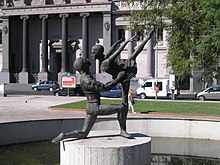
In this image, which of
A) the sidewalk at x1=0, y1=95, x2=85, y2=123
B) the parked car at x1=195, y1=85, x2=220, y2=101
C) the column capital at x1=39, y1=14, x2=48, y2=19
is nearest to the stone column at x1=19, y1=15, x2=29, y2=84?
the column capital at x1=39, y1=14, x2=48, y2=19

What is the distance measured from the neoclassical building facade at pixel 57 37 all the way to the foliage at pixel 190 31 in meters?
40.7

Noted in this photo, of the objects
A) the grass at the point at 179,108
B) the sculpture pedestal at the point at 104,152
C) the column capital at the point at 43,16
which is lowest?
the grass at the point at 179,108

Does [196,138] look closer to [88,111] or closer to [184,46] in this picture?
[184,46]

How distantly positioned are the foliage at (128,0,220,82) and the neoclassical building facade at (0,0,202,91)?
133 ft

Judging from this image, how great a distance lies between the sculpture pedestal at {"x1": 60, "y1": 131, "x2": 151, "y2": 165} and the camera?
29.0ft

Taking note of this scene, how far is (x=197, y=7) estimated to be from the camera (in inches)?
696

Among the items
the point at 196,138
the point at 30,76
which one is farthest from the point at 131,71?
the point at 30,76

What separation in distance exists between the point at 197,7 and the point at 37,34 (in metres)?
57.0

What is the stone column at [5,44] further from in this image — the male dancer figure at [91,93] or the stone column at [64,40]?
the male dancer figure at [91,93]

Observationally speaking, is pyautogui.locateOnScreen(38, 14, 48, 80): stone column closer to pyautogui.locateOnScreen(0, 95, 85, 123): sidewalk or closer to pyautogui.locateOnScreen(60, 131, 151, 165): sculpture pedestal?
pyautogui.locateOnScreen(0, 95, 85, 123): sidewalk

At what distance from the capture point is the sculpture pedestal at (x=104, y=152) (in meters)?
8.85

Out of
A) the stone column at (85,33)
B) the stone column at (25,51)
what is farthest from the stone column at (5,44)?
the stone column at (85,33)

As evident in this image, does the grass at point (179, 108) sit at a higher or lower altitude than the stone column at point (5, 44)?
lower

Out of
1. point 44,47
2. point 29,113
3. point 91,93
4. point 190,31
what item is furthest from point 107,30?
point 91,93
